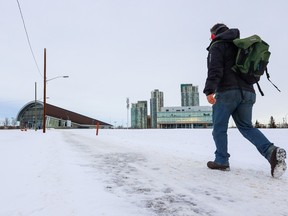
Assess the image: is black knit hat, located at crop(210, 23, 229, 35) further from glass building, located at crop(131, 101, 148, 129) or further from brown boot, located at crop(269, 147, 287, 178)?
glass building, located at crop(131, 101, 148, 129)

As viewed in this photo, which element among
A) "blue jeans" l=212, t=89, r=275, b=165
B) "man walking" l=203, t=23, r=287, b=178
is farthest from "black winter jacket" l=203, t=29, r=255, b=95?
"blue jeans" l=212, t=89, r=275, b=165

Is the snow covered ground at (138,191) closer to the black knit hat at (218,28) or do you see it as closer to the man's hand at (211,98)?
the man's hand at (211,98)

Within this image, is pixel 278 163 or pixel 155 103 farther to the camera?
pixel 155 103

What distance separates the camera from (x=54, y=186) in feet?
9.33

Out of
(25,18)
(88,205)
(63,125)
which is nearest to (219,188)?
(88,205)

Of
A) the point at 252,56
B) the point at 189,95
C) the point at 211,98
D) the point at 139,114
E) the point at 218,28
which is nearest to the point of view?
the point at 252,56

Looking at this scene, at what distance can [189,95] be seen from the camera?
169 meters

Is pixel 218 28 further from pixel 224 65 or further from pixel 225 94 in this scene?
pixel 225 94

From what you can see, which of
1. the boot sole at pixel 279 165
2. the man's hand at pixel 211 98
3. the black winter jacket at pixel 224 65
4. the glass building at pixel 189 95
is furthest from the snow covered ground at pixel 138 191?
the glass building at pixel 189 95

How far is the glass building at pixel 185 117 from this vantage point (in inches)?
5098

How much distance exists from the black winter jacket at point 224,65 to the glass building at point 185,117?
126673 millimetres

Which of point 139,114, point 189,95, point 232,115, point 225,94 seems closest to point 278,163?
point 232,115

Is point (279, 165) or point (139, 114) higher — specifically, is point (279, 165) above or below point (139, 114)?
below

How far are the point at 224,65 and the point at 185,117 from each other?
128 m
